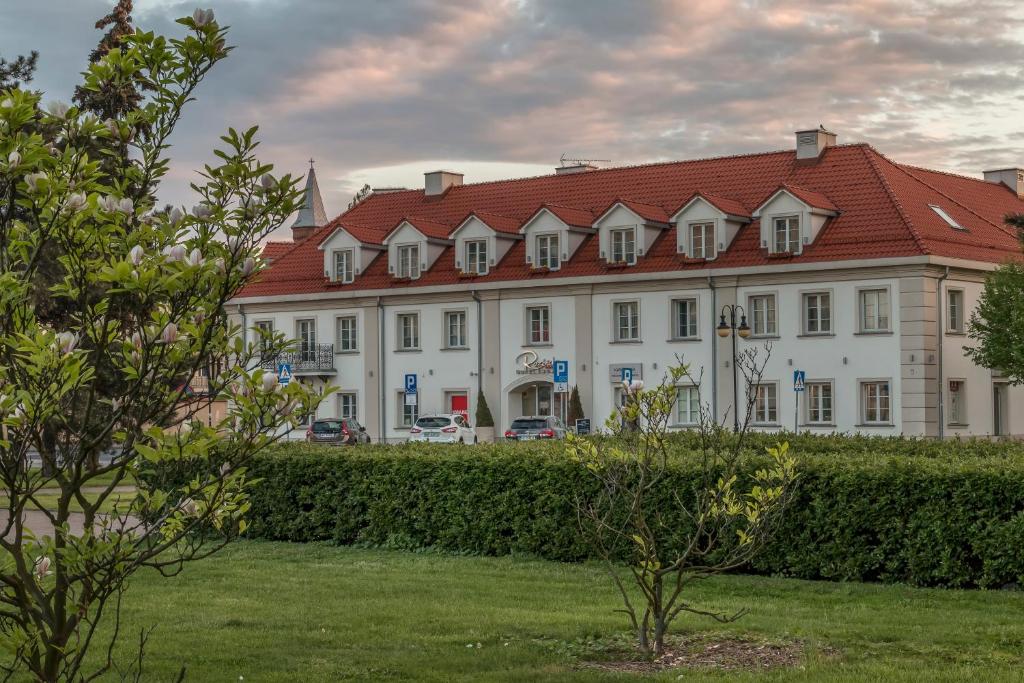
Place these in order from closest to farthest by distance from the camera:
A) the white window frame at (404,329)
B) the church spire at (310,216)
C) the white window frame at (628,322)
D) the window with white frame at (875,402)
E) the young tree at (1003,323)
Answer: the young tree at (1003,323)
the window with white frame at (875,402)
the white window frame at (628,322)
the white window frame at (404,329)
the church spire at (310,216)

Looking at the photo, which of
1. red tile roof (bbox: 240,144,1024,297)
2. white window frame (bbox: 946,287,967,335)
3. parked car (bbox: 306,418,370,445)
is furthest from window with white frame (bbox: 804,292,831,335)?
parked car (bbox: 306,418,370,445)

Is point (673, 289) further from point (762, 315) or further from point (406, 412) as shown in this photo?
point (406, 412)

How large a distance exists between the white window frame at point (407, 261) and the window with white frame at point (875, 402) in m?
19.4

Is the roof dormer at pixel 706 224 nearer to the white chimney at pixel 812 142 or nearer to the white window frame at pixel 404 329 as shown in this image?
the white chimney at pixel 812 142

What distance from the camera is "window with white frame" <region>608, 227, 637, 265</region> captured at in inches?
2069

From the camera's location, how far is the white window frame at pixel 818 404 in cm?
4747

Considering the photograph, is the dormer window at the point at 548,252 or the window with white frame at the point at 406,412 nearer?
the dormer window at the point at 548,252

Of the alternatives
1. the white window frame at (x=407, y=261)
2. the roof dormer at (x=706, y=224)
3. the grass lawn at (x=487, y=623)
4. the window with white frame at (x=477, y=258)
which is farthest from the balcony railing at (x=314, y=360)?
the grass lawn at (x=487, y=623)

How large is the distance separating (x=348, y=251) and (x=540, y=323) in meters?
10.3

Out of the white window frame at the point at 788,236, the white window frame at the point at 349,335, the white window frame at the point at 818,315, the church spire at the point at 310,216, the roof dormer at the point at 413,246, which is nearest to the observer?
the white window frame at the point at 818,315

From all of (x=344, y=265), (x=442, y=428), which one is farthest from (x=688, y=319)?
(x=344, y=265)

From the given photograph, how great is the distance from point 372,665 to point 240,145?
17.1 ft

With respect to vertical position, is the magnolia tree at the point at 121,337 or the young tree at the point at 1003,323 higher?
the young tree at the point at 1003,323

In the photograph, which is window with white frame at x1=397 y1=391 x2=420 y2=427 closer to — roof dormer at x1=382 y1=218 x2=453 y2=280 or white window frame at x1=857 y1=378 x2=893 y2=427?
roof dormer at x1=382 y1=218 x2=453 y2=280
